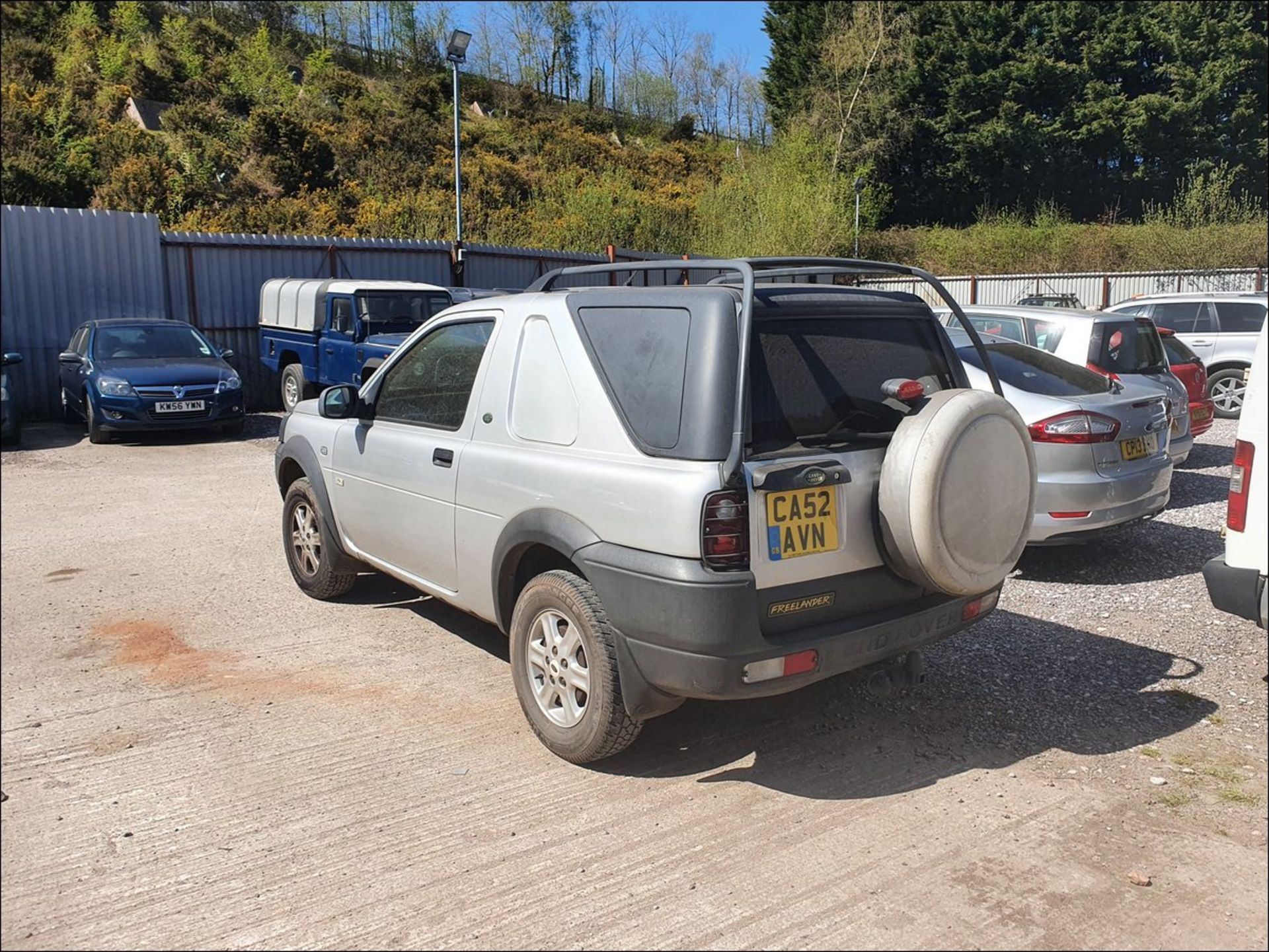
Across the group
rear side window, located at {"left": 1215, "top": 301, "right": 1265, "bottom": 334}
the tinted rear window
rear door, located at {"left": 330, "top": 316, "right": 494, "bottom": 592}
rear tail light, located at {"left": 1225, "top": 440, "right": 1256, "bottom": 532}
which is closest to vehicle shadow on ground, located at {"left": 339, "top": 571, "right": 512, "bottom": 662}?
rear door, located at {"left": 330, "top": 316, "right": 494, "bottom": 592}

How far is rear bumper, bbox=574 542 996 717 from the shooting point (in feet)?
11.2

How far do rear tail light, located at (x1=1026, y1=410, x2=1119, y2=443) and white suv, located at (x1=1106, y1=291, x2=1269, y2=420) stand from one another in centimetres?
949

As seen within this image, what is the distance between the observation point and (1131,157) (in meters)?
46.5

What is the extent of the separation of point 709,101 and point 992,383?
65.1m

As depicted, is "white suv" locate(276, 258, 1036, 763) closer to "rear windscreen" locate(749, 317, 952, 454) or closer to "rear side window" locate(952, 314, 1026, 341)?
"rear windscreen" locate(749, 317, 952, 454)

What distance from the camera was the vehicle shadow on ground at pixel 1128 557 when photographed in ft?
22.3

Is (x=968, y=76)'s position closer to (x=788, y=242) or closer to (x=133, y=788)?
(x=788, y=242)

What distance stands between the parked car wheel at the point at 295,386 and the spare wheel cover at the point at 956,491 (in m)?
12.8

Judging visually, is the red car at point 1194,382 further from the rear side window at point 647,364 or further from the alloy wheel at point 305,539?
the alloy wheel at point 305,539

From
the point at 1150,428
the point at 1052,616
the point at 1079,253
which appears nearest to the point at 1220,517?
the point at 1150,428

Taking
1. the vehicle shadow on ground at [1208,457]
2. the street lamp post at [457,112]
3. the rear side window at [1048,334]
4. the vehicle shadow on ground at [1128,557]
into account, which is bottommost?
the vehicle shadow on ground at [1128,557]

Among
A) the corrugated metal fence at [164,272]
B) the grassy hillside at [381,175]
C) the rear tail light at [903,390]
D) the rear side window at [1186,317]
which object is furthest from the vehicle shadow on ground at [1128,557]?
the grassy hillside at [381,175]

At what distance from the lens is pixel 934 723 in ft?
14.6

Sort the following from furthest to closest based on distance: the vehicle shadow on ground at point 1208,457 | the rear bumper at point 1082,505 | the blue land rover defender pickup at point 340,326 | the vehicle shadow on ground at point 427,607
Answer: the blue land rover defender pickup at point 340,326, the vehicle shadow on ground at point 1208,457, the rear bumper at point 1082,505, the vehicle shadow on ground at point 427,607
